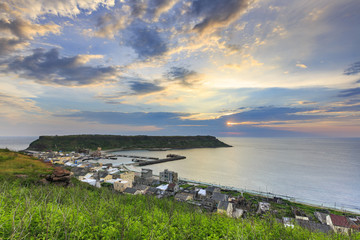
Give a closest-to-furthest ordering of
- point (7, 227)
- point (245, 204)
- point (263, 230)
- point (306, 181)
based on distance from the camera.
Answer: point (7, 227) < point (263, 230) < point (245, 204) < point (306, 181)

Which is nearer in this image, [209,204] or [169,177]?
[209,204]

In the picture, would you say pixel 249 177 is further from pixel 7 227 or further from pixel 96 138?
pixel 96 138

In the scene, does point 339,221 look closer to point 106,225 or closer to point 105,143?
point 106,225

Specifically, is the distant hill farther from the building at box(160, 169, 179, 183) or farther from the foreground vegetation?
the foreground vegetation

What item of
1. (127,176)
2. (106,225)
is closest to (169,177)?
(127,176)

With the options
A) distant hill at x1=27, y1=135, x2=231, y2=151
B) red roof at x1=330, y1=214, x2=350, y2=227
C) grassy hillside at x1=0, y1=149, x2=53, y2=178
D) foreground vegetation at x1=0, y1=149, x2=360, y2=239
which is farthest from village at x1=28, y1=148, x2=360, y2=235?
distant hill at x1=27, y1=135, x2=231, y2=151

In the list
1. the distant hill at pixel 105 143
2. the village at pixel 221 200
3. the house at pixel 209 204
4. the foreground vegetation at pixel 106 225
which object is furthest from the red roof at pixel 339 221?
the distant hill at pixel 105 143

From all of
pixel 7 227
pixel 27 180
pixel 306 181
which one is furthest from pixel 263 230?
pixel 306 181

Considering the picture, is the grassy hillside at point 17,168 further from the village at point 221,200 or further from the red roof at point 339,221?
the red roof at point 339,221
